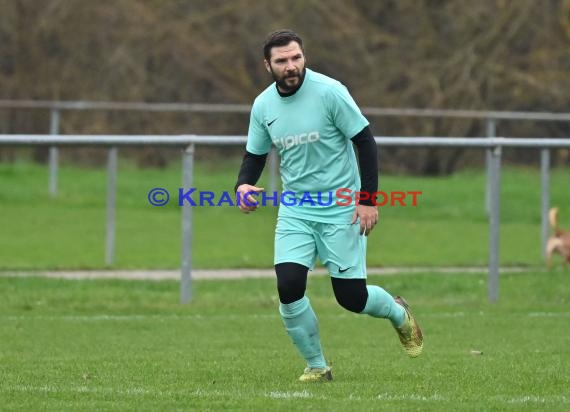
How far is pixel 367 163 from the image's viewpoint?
7.68 meters

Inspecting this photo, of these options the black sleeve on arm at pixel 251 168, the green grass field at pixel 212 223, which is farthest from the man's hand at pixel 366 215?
the green grass field at pixel 212 223

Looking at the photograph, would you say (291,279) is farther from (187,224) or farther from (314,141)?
(187,224)

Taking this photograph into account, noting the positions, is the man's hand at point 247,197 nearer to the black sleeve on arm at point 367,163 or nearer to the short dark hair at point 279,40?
the black sleeve on arm at point 367,163

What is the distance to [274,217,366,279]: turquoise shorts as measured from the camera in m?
7.78

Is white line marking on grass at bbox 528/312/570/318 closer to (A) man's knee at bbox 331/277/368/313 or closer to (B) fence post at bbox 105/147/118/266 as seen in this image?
(A) man's knee at bbox 331/277/368/313

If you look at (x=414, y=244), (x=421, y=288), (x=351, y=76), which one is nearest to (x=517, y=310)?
(x=421, y=288)

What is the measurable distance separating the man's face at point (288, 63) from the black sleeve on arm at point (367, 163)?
0.47 metres

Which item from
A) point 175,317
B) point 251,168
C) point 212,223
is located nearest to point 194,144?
point 175,317

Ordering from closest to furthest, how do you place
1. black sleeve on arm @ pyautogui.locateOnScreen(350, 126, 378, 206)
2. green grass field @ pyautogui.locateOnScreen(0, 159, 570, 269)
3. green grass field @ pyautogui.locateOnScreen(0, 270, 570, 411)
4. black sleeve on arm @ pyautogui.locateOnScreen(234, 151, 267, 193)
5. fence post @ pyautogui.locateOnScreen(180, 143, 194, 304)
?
green grass field @ pyautogui.locateOnScreen(0, 270, 570, 411)
black sleeve on arm @ pyautogui.locateOnScreen(350, 126, 378, 206)
black sleeve on arm @ pyautogui.locateOnScreen(234, 151, 267, 193)
fence post @ pyautogui.locateOnScreen(180, 143, 194, 304)
green grass field @ pyautogui.locateOnScreen(0, 159, 570, 269)

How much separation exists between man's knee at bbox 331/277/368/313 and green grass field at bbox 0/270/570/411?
0.45m

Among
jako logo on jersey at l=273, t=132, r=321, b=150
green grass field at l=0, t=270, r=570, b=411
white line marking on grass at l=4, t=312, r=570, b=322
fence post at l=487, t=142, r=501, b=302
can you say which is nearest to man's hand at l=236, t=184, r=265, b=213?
jako logo on jersey at l=273, t=132, r=321, b=150

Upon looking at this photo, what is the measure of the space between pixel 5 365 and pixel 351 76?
18.3 meters

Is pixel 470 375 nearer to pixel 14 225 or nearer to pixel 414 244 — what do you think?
pixel 414 244

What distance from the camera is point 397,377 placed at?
26.7 ft
